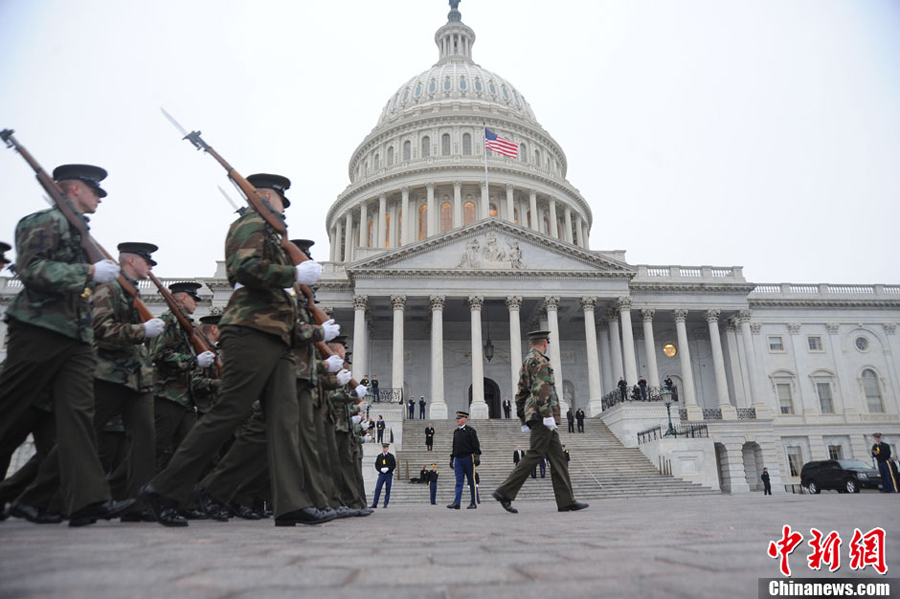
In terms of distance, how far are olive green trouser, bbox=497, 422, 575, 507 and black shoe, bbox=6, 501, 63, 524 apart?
5.49 metres

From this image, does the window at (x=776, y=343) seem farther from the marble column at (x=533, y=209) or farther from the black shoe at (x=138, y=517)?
the black shoe at (x=138, y=517)

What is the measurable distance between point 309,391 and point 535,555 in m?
3.99

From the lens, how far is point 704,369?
43.5m

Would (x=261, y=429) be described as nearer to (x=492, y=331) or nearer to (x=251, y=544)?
(x=251, y=544)

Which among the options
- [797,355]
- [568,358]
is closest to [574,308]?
[568,358]

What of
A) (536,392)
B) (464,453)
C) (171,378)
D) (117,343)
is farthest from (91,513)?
(464,453)

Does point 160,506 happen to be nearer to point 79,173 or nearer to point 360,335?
point 79,173

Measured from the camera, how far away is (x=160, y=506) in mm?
4945

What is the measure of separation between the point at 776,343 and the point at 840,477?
66.2 ft

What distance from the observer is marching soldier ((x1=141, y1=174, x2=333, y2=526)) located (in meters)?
4.93

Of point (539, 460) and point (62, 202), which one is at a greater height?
point (62, 202)

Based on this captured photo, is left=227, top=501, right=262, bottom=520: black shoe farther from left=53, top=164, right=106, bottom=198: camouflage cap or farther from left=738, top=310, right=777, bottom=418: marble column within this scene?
left=738, top=310, right=777, bottom=418: marble column

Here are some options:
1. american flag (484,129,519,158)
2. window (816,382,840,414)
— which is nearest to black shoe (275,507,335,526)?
american flag (484,129,519,158)

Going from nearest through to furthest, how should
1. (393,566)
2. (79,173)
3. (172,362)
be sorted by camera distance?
(393,566)
(79,173)
(172,362)
